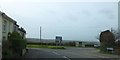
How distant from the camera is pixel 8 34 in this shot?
3841 centimetres

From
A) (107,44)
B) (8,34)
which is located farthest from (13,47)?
(107,44)

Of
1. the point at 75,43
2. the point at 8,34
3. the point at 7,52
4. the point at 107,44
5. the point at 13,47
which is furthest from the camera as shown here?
the point at 75,43

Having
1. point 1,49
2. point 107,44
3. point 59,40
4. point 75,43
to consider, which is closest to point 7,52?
point 1,49

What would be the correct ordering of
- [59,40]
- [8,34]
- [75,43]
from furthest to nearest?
1. [75,43]
2. [59,40]
3. [8,34]

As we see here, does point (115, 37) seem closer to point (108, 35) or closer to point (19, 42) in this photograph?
point (108, 35)

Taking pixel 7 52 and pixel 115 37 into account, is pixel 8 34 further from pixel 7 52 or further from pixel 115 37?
pixel 115 37

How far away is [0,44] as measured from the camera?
2702 centimetres

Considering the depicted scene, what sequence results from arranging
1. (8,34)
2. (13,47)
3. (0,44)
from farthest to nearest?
(8,34) < (13,47) < (0,44)

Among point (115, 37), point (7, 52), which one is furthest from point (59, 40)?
point (7, 52)

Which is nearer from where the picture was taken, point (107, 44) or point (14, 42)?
point (14, 42)

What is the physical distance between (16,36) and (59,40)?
2017 inches

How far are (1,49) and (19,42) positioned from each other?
7.34 meters

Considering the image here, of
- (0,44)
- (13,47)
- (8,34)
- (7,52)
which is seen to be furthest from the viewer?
(8,34)

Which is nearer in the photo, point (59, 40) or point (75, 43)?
point (59, 40)
